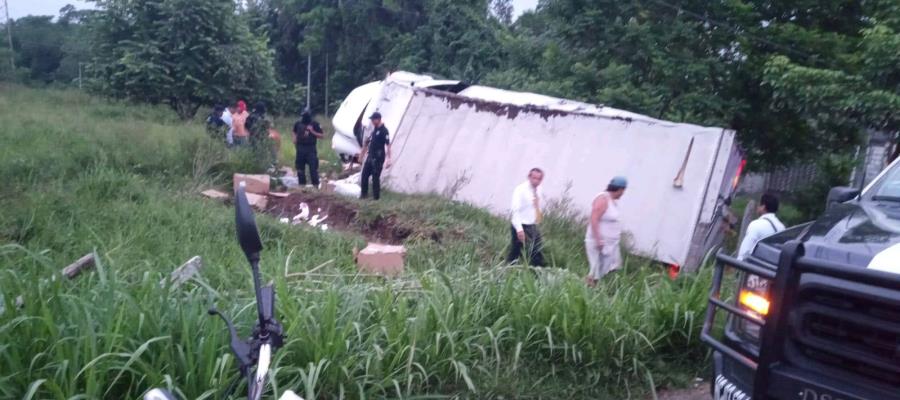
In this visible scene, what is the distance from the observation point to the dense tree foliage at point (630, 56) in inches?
454

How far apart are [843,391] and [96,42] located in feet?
72.0

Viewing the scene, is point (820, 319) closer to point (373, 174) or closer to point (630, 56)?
point (373, 174)

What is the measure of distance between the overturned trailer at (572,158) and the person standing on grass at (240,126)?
2500mm

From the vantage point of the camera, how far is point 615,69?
46.2 ft

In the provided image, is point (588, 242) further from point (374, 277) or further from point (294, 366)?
point (294, 366)

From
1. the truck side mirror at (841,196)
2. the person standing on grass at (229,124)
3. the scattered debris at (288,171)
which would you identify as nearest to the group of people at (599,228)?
the truck side mirror at (841,196)

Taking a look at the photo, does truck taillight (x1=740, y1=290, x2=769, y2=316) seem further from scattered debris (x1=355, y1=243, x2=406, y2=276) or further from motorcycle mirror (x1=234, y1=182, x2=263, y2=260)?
scattered debris (x1=355, y1=243, x2=406, y2=276)

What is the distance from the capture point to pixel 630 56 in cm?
1463

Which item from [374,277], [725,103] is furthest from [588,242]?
[725,103]

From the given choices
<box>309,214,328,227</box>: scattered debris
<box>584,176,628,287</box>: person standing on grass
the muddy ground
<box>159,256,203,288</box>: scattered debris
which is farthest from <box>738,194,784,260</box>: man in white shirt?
<box>309,214,328,227</box>: scattered debris

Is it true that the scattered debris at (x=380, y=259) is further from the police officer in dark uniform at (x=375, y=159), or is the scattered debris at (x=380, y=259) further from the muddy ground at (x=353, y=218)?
the police officer in dark uniform at (x=375, y=159)

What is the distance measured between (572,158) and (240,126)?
22.1 feet

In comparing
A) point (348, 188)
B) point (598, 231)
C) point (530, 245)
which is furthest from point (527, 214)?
point (348, 188)

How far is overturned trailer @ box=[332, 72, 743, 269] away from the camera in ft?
35.7
